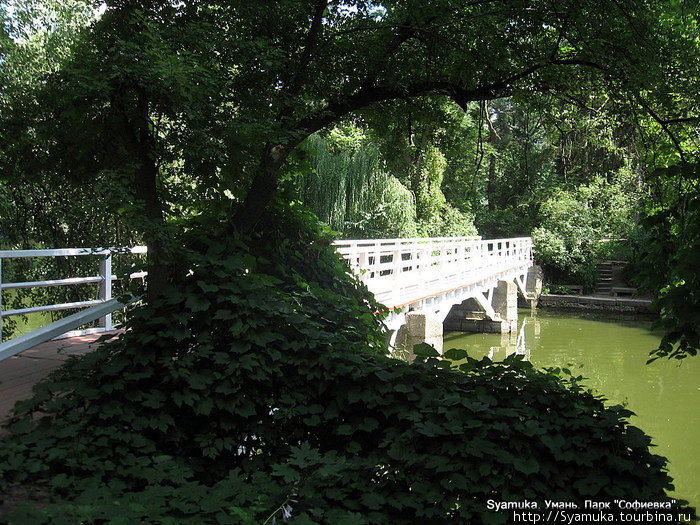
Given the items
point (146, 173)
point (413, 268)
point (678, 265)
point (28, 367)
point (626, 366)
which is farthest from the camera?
point (626, 366)

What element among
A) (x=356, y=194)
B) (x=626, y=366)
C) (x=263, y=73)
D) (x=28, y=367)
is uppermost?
(x=356, y=194)

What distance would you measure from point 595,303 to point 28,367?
20897mm

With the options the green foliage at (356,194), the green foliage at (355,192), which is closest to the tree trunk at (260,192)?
the green foliage at (355,192)

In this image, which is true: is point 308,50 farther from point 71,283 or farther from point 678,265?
point 71,283

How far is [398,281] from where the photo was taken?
11.1 metres

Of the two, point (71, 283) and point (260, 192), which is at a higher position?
point (260, 192)

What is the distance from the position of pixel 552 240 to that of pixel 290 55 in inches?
911

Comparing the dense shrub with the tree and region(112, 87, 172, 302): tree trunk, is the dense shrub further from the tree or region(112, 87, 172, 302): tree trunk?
the tree

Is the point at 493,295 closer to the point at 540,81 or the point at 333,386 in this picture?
the point at 540,81

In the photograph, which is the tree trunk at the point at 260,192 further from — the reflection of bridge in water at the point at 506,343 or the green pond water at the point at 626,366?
the reflection of bridge in water at the point at 506,343

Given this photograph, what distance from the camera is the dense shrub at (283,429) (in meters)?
2.72

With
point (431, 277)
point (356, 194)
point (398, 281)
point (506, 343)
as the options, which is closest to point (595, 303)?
point (506, 343)

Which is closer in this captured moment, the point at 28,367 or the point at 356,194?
the point at 28,367

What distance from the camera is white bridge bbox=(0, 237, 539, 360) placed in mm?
4457
